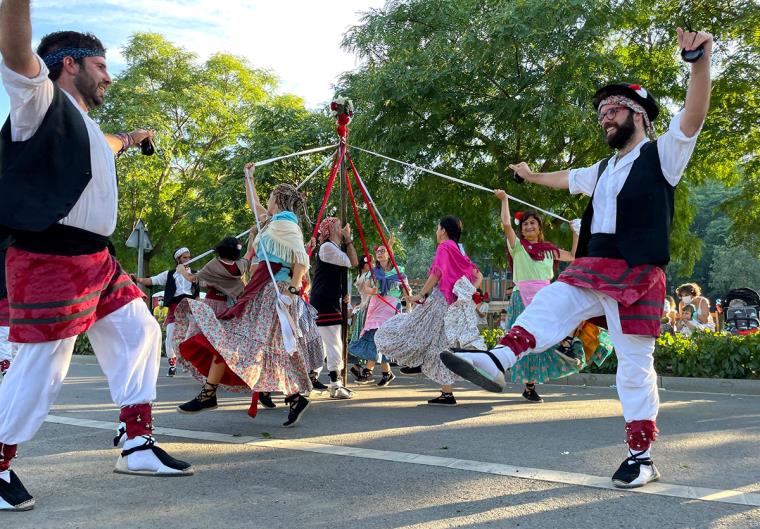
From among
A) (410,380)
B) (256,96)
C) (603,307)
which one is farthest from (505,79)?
(256,96)

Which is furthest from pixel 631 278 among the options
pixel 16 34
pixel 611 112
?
pixel 16 34

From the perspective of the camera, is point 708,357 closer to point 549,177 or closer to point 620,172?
point 549,177

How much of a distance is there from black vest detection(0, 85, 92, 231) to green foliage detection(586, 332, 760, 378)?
7823mm

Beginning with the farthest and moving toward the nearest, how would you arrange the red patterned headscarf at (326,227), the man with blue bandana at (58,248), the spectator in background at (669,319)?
the spectator in background at (669,319), the red patterned headscarf at (326,227), the man with blue bandana at (58,248)

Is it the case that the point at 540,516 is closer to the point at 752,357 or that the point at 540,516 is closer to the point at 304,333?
the point at 304,333

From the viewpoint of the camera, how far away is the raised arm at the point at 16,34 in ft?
9.62

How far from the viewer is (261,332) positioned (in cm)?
548

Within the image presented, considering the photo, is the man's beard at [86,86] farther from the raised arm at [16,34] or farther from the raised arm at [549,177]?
the raised arm at [549,177]

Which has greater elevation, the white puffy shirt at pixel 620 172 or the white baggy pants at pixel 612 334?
the white puffy shirt at pixel 620 172

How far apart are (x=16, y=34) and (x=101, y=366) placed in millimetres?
1713

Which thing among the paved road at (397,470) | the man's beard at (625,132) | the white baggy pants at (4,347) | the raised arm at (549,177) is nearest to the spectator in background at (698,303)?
the paved road at (397,470)

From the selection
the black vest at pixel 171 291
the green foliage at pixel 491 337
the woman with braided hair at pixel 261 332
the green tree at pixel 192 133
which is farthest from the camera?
the green tree at pixel 192 133

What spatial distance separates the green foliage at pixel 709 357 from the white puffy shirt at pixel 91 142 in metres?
7.57

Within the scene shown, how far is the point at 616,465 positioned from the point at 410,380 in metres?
5.79
